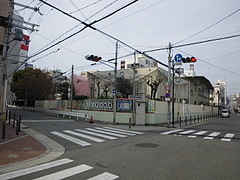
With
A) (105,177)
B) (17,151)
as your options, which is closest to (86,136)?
(17,151)

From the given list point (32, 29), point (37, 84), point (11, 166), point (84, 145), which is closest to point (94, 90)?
point (37, 84)

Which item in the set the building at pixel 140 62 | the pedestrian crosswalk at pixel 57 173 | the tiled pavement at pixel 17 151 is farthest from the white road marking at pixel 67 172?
the building at pixel 140 62

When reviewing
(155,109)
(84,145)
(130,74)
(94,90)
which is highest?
(130,74)

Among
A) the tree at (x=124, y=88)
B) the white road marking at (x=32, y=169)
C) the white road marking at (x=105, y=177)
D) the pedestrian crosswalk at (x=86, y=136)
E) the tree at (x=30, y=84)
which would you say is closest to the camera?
the white road marking at (x=105, y=177)

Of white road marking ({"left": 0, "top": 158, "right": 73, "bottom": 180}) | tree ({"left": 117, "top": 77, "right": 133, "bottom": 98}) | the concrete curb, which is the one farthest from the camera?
tree ({"left": 117, "top": 77, "right": 133, "bottom": 98})

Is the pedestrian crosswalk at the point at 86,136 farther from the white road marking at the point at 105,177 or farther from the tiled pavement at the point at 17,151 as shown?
the white road marking at the point at 105,177

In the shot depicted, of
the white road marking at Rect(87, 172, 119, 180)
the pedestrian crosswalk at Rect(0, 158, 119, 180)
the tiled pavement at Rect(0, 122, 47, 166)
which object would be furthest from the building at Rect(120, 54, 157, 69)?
the white road marking at Rect(87, 172, 119, 180)

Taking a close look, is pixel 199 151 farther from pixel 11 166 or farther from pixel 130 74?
pixel 130 74

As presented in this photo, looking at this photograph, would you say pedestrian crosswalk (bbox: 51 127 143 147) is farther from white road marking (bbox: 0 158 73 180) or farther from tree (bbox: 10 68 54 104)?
tree (bbox: 10 68 54 104)

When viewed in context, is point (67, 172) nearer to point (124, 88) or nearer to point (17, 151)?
point (17, 151)

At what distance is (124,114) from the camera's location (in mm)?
19391

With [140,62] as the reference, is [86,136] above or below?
below

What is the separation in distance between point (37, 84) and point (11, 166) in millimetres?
40804

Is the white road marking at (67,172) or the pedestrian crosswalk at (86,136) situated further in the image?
the pedestrian crosswalk at (86,136)
